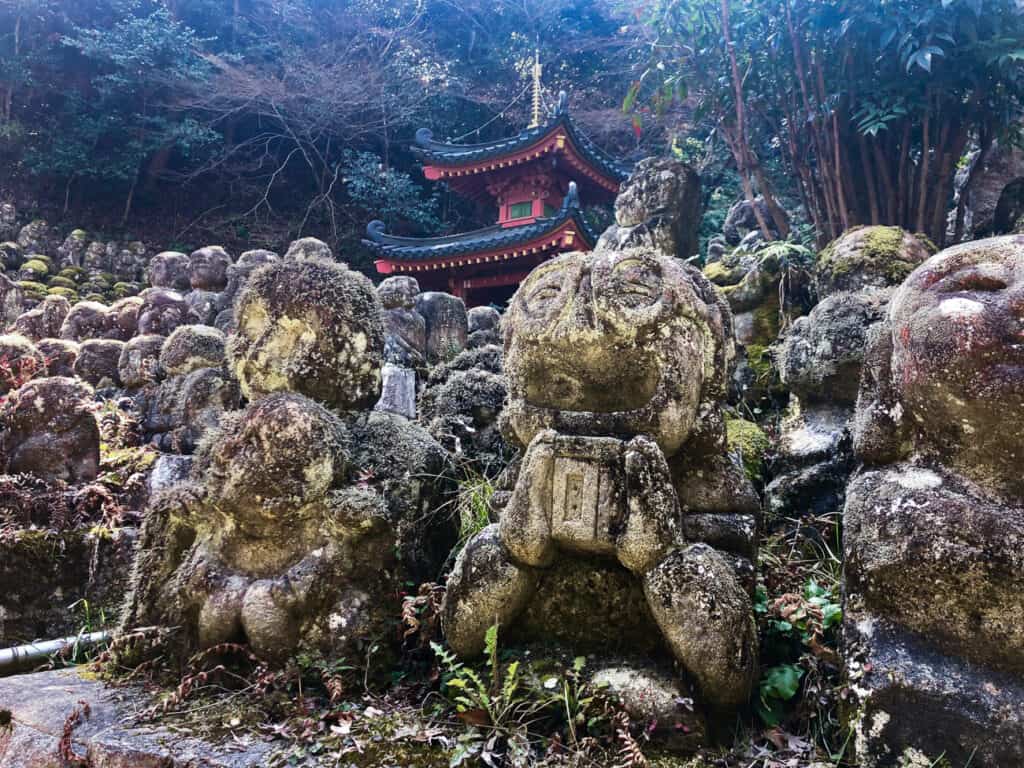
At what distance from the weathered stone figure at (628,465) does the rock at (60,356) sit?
6906 millimetres

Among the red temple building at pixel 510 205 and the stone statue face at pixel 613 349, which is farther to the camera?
the red temple building at pixel 510 205

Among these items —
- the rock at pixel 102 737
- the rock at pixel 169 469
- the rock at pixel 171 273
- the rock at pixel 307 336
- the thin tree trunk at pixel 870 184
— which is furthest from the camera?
the rock at pixel 171 273

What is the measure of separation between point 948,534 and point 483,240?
13.3 m

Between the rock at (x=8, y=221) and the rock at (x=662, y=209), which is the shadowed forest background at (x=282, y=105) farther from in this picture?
the rock at (x=662, y=209)

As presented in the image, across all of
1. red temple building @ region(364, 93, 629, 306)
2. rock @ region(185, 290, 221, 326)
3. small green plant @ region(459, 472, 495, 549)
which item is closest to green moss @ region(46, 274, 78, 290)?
red temple building @ region(364, 93, 629, 306)

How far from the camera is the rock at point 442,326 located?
9.55 meters

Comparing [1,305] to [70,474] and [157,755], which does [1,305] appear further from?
[157,755]

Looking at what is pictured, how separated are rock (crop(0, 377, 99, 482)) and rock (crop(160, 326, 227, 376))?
1.13 metres

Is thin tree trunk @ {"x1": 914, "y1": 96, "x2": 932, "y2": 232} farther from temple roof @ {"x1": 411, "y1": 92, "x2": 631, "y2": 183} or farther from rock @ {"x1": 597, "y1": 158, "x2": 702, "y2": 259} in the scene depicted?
temple roof @ {"x1": 411, "y1": 92, "x2": 631, "y2": 183}

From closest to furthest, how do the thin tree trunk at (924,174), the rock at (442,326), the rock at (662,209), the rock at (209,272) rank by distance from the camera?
1. the thin tree trunk at (924,174)
2. the rock at (662,209)
3. the rock at (442,326)
4. the rock at (209,272)

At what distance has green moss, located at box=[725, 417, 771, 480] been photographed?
13.4 ft

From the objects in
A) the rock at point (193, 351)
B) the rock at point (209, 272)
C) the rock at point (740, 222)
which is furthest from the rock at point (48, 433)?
the rock at point (740, 222)

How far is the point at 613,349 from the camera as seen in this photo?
2703 mm

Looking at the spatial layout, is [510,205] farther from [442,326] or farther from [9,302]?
[9,302]
